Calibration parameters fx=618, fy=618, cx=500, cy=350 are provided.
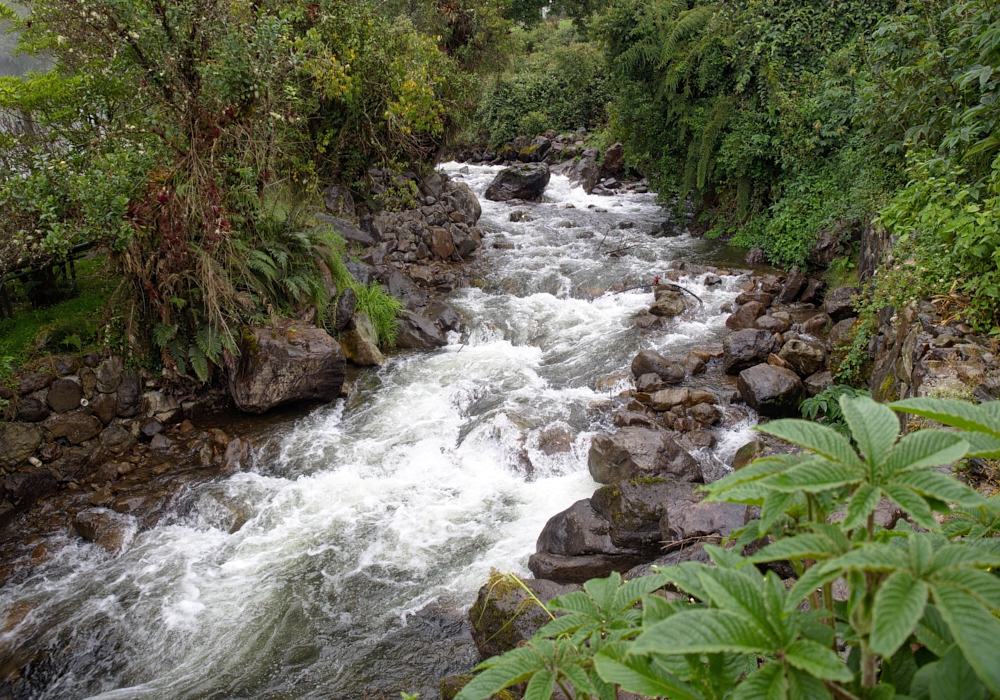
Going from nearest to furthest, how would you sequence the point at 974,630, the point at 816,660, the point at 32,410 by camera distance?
the point at 974,630 → the point at 816,660 → the point at 32,410

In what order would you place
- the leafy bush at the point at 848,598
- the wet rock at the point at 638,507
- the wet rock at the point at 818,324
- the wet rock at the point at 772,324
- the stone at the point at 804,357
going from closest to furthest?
1. the leafy bush at the point at 848,598
2. the wet rock at the point at 638,507
3. the stone at the point at 804,357
4. the wet rock at the point at 818,324
5. the wet rock at the point at 772,324

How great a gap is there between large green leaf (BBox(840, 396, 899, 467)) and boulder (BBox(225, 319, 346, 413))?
734 centimetres

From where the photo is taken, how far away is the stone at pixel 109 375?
724 centimetres

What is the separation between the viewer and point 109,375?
24.0ft

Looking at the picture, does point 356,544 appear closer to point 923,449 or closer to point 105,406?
point 105,406

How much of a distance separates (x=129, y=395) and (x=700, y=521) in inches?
259

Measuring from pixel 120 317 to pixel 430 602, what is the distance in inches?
202

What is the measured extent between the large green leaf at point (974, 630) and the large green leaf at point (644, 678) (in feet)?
1.86

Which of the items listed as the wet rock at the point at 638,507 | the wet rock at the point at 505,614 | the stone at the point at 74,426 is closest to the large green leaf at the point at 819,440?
the wet rock at the point at 505,614

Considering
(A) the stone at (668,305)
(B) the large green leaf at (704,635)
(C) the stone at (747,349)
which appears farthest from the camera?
(A) the stone at (668,305)

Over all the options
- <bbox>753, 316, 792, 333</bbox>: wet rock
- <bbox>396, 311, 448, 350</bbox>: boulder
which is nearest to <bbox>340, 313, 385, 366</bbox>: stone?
<bbox>396, 311, 448, 350</bbox>: boulder

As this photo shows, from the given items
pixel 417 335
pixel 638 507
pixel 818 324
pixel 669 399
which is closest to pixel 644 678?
pixel 638 507

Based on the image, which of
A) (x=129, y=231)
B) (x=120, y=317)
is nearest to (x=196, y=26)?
(x=129, y=231)

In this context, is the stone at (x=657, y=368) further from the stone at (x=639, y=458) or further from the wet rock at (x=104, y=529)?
the wet rock at (x=104, y=529)
